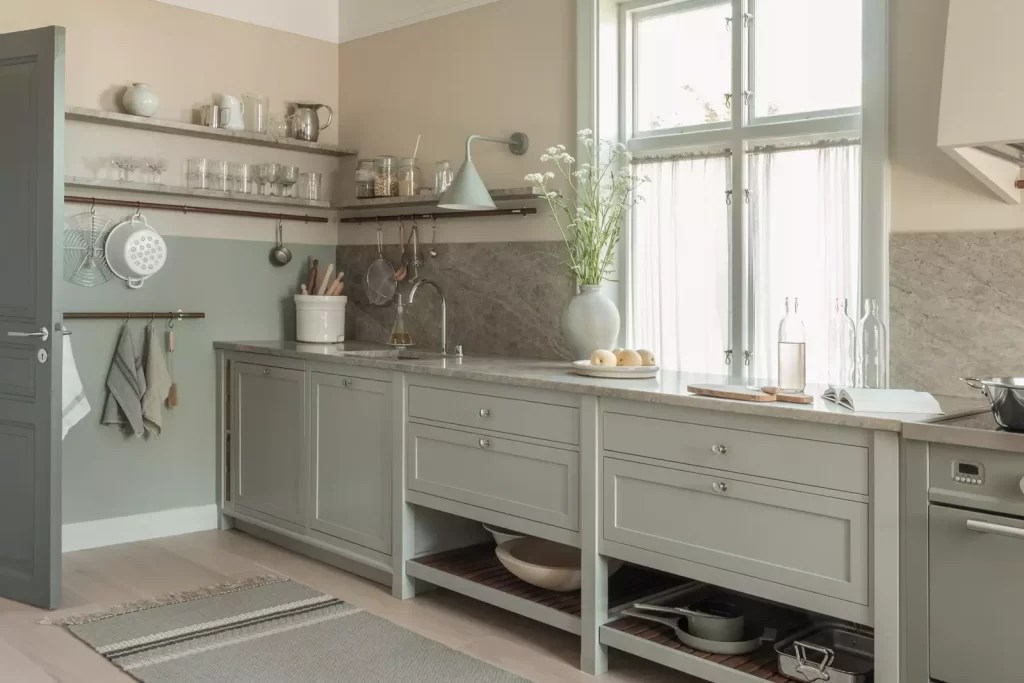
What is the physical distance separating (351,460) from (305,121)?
182cm

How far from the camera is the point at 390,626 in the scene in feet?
11.3

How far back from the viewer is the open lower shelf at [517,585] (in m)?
3.24

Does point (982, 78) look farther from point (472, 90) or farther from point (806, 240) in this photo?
point (472, 90)

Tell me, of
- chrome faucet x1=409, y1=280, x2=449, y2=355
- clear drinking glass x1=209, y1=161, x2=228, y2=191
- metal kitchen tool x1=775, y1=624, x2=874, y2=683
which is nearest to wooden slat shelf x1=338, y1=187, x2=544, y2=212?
chrome faucet x1=409, y1=280, x2=449, y2=355

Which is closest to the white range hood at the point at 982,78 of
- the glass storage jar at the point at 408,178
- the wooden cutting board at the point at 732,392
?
the wooden cutting board at the point at 732,392

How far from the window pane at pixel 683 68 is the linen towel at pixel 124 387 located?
242 cm

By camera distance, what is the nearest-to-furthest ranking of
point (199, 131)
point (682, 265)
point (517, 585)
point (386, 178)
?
1. point (517, 585)
2. point (682, 265)
3. point (199, 131)
4. point (386, 178)

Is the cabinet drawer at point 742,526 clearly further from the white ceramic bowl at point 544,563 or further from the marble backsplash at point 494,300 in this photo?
the marble backsplash at point 494,300

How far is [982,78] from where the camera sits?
243 cm

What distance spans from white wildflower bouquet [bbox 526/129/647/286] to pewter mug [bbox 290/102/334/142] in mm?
1430

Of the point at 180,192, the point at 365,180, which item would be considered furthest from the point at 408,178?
the point at 180,192

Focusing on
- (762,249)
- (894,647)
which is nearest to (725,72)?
(762,249)

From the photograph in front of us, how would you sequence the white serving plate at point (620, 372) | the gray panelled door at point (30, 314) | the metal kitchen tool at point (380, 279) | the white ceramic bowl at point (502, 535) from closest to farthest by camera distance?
the white serving plate at point (620, 372)
the gray panelled door at point (30, 314)
the white ceramic bowl at point (502, 535)
the metal kitchen tool at point (380, 279)

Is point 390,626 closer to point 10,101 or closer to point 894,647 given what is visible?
point 894,647
